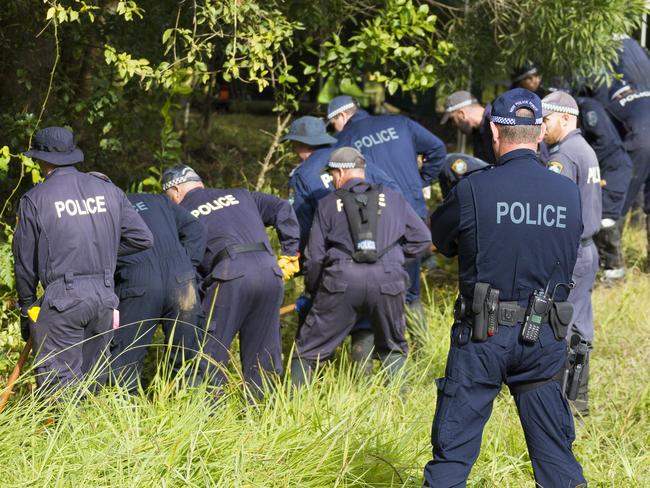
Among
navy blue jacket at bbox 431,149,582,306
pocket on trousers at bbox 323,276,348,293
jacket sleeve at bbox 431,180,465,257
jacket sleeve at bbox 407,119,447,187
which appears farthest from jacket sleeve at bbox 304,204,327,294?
navy blue jacket at bbox 431,149,582,306

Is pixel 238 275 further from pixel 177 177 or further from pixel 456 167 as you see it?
pixel 456 167

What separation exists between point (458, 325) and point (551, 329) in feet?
1.26

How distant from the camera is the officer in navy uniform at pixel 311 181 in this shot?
22.1 feet

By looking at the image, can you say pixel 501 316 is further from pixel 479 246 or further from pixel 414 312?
pixel 414 312

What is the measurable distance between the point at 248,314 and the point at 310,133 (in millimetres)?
1499

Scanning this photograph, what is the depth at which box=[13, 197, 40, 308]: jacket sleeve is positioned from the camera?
5.43 meters

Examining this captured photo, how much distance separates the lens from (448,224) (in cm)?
432

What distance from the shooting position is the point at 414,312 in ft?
24.5

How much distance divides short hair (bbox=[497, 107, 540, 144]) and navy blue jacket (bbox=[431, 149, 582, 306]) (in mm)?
51

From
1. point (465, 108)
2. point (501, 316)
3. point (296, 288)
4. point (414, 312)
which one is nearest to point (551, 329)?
point (501, 316)

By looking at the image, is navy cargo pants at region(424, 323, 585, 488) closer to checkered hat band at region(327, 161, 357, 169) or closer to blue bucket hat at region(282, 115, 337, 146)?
checkered hat band at region(327, 161, 357, 169)

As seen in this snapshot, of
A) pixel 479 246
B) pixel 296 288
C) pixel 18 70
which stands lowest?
pixel 296 288

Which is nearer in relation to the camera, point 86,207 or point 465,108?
point 86,207

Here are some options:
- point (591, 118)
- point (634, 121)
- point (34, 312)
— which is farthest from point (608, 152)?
point (34, 312)
